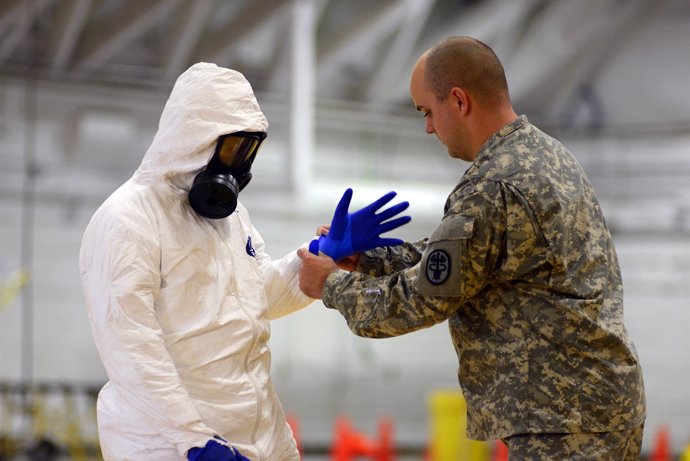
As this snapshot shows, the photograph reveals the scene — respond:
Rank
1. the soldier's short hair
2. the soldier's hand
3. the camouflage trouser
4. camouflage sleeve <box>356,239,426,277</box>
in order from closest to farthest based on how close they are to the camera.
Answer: the camouflage trouser
the soldier's short hair
the soldier's hand
camouflage sleeve <box>356,239,426,277</box>

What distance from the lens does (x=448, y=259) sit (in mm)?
2072

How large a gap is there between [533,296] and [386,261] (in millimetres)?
519

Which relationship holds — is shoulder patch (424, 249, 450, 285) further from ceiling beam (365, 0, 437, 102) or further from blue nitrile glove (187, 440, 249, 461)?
ceiling beam (365, 0, 437, 102)

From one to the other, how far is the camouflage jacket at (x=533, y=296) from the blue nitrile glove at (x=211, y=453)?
1.66ft

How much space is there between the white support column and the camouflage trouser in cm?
472

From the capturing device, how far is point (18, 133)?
6180 mm

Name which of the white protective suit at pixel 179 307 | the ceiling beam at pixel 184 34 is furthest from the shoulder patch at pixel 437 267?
the ceiling beam at pixel 184 34

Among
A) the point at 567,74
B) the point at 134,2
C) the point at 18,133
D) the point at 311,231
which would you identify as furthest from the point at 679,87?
the point at 18,133

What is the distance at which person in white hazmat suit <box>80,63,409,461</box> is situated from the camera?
6.84 feet

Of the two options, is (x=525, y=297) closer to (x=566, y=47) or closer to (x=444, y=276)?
(x=444, y=276)

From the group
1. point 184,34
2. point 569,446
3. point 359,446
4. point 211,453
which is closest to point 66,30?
point 184,34

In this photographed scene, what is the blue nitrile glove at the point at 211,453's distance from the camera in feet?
6.73

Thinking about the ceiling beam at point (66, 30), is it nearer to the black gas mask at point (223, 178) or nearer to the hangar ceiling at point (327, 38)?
the hangar ceiling at point (327, 38)

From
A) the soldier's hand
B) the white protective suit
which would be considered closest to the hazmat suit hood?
the white protective suit
